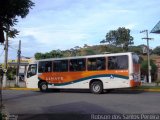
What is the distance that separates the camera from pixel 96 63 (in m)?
26.0

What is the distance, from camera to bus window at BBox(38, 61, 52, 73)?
29.0 m

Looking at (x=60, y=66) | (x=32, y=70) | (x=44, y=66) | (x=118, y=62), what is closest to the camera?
(x=118, y=62)

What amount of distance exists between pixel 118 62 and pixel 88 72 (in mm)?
2474

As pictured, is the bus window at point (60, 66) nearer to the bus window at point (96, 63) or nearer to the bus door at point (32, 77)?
the bus door at point (32, 77)

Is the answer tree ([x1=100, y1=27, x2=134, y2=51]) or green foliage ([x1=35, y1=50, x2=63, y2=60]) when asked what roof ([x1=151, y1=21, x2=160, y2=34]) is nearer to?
green foliage ([x1=35, y1=50, x2=63, y2=60])

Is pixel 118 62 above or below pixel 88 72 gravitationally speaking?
above

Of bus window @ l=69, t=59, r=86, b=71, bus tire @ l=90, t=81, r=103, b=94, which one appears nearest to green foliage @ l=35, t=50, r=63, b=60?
bus window @ l=69, t=59, r=86, b=71

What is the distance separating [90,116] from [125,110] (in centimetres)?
227

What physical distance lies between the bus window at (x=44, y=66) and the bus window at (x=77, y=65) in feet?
7.12

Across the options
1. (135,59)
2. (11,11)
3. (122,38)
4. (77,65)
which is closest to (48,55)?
(122,38)

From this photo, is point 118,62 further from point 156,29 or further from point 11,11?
point 11,11

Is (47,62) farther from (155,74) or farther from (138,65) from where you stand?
(155,74)

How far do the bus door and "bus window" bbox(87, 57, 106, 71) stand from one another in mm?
5403

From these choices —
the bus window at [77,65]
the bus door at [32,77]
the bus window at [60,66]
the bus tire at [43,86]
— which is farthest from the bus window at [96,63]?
the bus door at [32,77]
